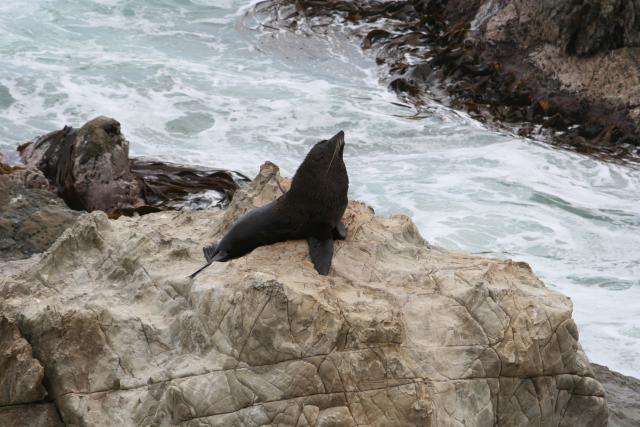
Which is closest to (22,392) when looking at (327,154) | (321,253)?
(321,253)

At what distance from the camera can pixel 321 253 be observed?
16.1 ft

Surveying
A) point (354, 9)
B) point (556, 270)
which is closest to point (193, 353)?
point (556, 270)

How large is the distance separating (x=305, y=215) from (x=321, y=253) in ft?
1.28

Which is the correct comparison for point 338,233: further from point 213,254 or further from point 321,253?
point 213,254

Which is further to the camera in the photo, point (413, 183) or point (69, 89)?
point (69, 89)

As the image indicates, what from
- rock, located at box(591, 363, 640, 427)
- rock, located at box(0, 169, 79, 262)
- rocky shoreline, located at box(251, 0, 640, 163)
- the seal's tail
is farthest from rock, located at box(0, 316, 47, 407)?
rocky shoreline, located at box(251, 0, 640, 163)

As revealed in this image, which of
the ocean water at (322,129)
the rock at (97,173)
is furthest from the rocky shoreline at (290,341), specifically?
the rock at (97,173)

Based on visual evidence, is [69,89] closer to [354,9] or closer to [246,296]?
[354,9]

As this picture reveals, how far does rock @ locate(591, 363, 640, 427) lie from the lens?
206 inches

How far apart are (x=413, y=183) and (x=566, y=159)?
217 centimetres

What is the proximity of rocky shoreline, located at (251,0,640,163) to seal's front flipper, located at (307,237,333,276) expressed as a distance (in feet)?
25.4

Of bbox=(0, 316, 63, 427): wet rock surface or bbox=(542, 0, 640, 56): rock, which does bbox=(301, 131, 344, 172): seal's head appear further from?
bbox=(542, 0, 640, 56): rock

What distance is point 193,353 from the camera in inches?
169

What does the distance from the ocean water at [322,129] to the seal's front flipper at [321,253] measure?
3.02m
